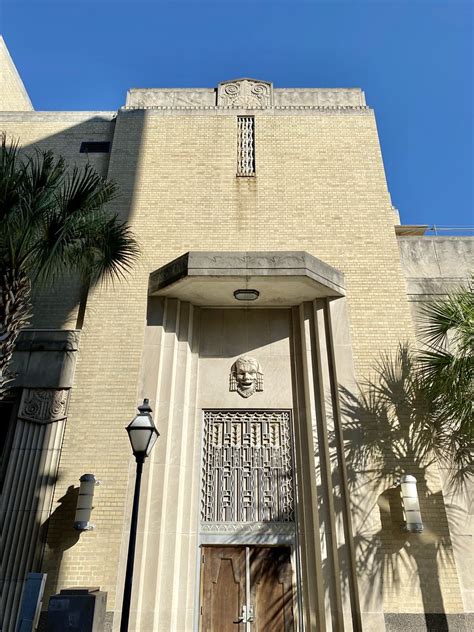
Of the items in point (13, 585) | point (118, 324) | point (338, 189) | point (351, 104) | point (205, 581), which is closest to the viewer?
point (13, 585)

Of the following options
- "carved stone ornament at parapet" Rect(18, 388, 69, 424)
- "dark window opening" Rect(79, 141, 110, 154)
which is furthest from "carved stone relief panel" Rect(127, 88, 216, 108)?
"carved stone ornament at parapet" Rect(18, 388, 69, 424)

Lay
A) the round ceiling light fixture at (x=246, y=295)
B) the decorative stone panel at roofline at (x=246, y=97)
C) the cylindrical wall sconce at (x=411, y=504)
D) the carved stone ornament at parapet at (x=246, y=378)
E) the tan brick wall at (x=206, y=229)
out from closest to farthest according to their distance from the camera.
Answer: the cylindrical wall sconce at (x=411, y=504) < the tan brick wall at (x=206, y=229) < the carved stone ornament at parapet at (x=246, y=378) < the round ceiling light fixture at (x=246, y=295) < the decorative stone panel at roofline at (x=246, y=97)

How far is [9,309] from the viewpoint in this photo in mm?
7199

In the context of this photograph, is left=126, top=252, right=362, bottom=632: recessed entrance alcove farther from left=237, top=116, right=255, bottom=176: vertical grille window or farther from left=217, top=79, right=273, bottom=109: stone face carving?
left=217, top=79, right=273, bottom=109: stone face carving

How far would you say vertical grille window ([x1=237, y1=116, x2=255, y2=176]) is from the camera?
479 inches

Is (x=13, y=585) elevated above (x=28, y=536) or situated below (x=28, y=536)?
below

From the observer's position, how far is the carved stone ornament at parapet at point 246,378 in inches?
384

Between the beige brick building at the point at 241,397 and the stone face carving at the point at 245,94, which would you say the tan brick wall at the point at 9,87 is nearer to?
the beige brick building at the point at 241,397

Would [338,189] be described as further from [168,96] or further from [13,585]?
[13,585]

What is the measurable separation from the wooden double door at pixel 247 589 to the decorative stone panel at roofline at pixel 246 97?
11.1m

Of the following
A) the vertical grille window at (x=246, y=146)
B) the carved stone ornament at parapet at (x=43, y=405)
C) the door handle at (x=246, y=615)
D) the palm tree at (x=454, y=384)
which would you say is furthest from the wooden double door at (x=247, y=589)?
the vertical grille window at (x=246, y=146)

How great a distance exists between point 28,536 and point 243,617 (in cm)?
391

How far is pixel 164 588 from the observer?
7.94m

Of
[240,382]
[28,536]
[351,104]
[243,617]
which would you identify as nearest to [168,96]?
[351,104]
